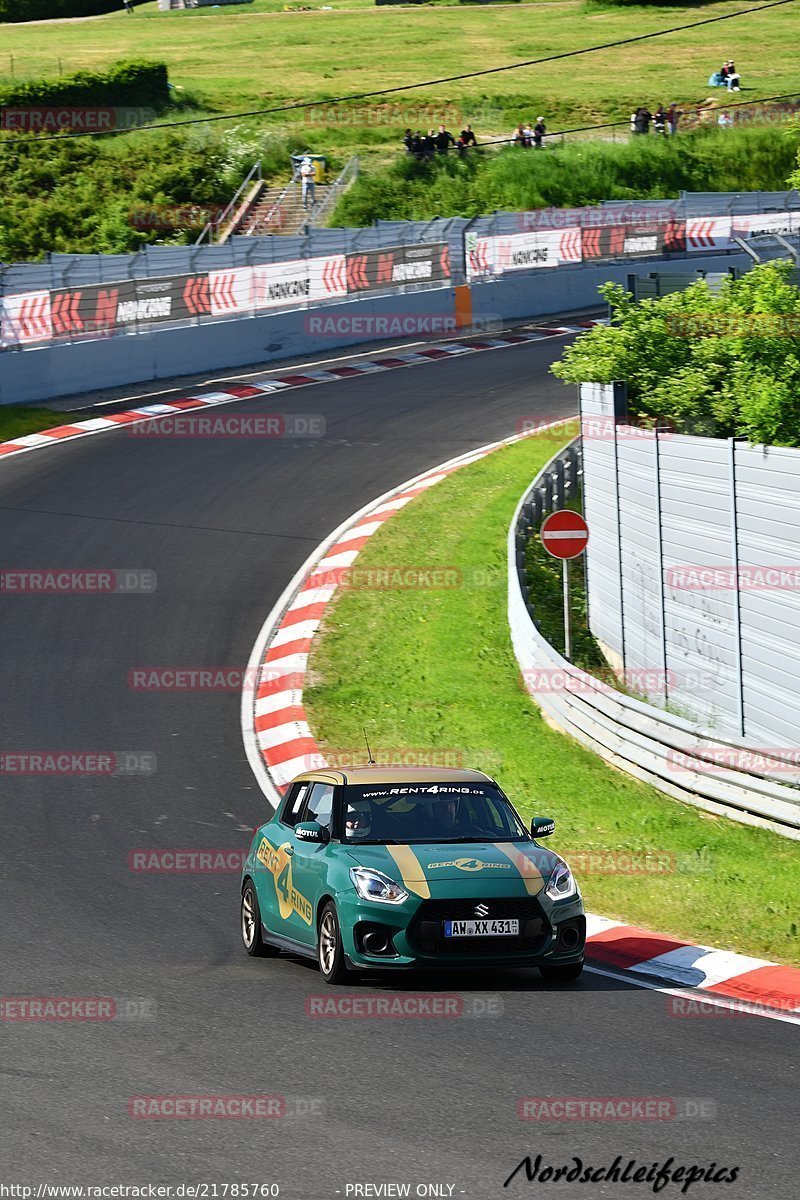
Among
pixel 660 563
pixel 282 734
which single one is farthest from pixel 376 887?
pixel 660 563

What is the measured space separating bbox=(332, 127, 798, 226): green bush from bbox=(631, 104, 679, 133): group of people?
0.73 metres

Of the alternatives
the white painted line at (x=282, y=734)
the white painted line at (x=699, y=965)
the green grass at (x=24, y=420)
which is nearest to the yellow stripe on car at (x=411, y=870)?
the white painted line at (x=699, y=965)

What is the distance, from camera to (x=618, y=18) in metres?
102

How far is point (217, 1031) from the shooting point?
29.6ft

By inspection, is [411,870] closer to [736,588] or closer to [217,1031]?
[217,1031]

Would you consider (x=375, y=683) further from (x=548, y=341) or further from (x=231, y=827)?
(x=548, y=341)

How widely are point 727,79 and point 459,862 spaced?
74.6m

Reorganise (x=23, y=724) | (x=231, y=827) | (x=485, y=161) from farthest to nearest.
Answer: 1. (x=485, y=161)
2. (x=23, y=724)
3. (x=231, y=827)

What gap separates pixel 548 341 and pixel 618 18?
71.6 metres

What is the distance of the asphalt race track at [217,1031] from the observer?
23.3ft

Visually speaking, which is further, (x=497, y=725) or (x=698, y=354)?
(x=698, y=354)

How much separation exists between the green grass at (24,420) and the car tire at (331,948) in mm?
20211

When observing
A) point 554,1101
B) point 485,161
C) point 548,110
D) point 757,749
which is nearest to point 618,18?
point 548,110

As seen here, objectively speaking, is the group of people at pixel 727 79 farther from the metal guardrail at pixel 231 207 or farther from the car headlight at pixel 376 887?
the car headlight at pixel 376 887
